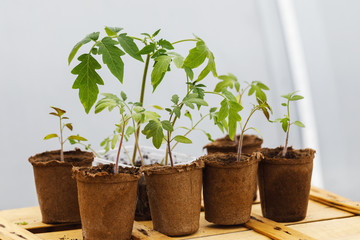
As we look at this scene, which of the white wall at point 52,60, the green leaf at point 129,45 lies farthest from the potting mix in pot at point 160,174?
the white wall at point 52,60

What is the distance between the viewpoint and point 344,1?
7.40 feet

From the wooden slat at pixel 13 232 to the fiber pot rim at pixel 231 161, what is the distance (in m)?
0.47

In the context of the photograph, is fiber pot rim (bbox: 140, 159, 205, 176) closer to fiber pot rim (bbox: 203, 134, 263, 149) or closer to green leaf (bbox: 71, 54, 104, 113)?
green leaf (bbox: 71, 54, 104, 113)

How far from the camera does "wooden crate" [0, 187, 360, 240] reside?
1236mm

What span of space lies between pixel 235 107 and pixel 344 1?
4.36 ft

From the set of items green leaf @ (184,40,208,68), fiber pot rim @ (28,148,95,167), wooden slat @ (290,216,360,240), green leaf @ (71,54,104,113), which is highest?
green leaf @ (184,40,208,68)

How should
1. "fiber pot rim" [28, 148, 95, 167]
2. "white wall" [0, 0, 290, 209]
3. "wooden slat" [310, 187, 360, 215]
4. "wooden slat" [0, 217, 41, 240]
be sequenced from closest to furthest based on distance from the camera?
"wooden slat" [0, 217, 41, 240], "fiber pot rim" [28, 148, 95, 167], "wooden slat" [310, 187, 360, 215], "white wall" [0, 0, 290, 209]

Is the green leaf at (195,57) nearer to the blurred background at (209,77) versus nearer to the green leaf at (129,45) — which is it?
the green leaf at (129,45)

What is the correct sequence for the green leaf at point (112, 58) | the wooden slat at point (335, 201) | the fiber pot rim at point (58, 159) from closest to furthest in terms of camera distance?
the green leaf at point (112, 58) < the fiber pot rim at point (58, 159) < the wooden slat at point (335, 201)

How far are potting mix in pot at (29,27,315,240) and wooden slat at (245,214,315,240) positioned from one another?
0.11 feet

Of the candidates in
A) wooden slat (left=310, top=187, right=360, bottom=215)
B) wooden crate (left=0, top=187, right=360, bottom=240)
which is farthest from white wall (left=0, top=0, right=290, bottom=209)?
wooden slat (left=310, top=187, right=360, bottom=215)

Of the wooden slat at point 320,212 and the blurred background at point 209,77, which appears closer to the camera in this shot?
the wooden slat at point 320,212

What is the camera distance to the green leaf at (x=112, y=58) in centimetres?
112

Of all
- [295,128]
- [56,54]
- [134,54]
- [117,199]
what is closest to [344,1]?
[295,128]
